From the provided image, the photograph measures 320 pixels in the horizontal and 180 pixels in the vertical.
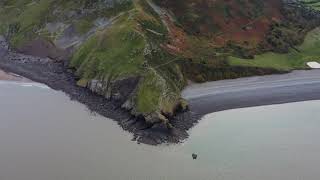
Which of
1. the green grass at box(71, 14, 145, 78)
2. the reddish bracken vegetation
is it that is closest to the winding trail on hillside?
the green grass at box(71, 14, 145, 78)

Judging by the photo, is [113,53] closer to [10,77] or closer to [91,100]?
[91,100]

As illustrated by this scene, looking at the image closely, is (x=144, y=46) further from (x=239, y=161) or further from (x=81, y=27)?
(x=239, y=161)

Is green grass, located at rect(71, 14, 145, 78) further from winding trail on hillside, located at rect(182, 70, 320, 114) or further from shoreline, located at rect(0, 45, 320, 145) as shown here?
winding trail on hillside, located at rect(182, 70, 320, 114)

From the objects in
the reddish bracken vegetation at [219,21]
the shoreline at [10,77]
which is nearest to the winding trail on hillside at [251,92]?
the reddish bracken vegetation at [219,21]

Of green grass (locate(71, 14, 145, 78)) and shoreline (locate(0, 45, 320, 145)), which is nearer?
shoreline (locate(0, 45, 320, 145))

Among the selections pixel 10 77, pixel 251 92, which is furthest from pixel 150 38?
pixel 10 77
